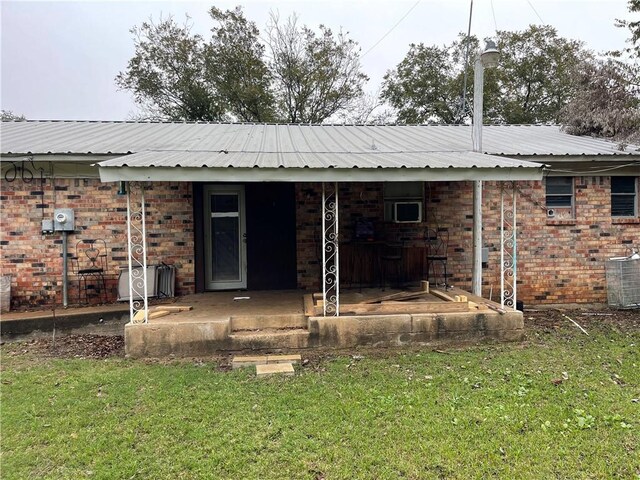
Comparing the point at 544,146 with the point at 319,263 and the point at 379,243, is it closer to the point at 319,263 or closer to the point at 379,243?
the point at 379,243

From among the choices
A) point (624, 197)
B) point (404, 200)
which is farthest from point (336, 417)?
point (624, 197)

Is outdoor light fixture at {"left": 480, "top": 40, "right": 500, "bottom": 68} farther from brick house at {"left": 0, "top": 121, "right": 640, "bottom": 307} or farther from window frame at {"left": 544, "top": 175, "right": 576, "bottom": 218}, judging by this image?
window frame at {"left": 544, "top": 175, "right": 576, "bottom": 218}

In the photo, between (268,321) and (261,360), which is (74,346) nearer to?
(268,321)

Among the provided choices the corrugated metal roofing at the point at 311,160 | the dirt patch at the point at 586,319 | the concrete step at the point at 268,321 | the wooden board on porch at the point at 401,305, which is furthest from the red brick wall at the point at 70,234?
the dirt patch at the point at 586,319

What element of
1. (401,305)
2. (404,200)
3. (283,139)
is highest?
(283,139)

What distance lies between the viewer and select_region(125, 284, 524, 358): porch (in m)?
5.24

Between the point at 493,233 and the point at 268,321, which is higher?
the point at 493,233

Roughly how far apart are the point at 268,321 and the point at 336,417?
2354 millimetres

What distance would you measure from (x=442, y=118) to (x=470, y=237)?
58.4 ft

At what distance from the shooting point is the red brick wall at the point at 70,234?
276 inches

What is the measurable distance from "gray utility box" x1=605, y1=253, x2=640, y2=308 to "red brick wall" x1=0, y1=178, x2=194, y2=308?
806 cm

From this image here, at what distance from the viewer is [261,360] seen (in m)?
4.98

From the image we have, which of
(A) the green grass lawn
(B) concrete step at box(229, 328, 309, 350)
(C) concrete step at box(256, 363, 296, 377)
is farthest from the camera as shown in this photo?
(B) concrete step at box(229, 328, 309, 350)

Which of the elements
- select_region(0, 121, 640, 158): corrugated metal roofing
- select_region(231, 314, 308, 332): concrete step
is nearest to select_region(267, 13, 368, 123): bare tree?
select_region(0, 121, 640, 158): corrugated metal roofing
